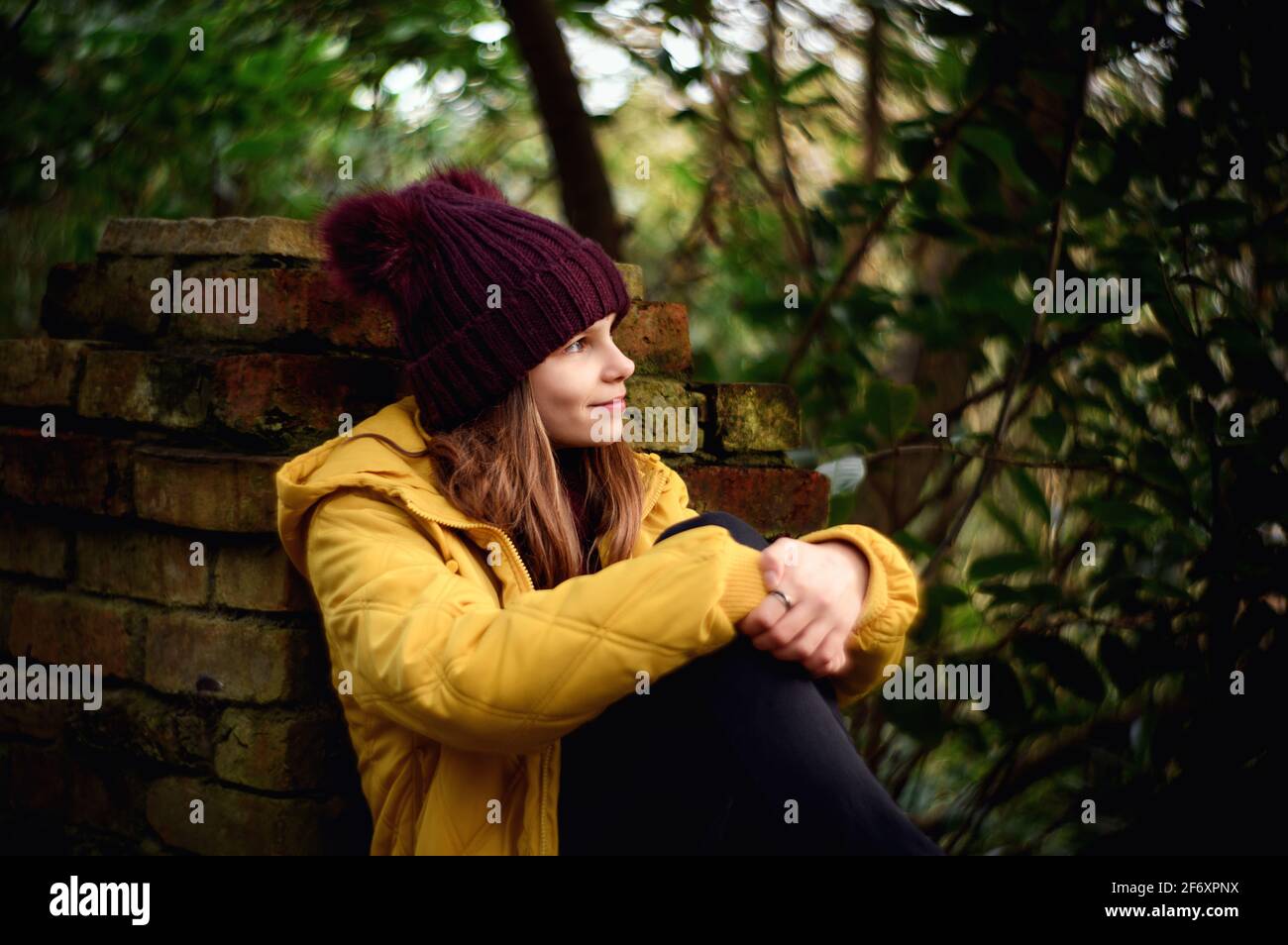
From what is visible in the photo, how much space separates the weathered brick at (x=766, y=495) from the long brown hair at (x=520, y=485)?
1.39 feet

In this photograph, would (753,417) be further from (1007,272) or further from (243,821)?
(243,821)

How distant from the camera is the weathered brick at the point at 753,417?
2379 millimetres

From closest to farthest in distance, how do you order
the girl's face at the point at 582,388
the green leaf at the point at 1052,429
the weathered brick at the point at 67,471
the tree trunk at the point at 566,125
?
1. the girl's face at the point at 582,388
2. the weathered brick at the point at 67,471
3. the green leaf at the point at 1052,429
4. the tree trunk at the point at 566,125

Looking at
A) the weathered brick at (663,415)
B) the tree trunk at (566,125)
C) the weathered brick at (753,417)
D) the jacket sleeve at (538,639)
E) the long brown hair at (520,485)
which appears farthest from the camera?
the tree trunk at (566,125)

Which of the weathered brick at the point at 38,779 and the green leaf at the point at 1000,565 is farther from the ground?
the green leaf at the point at 1000,565

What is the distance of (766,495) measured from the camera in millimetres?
2402

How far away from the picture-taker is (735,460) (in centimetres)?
240

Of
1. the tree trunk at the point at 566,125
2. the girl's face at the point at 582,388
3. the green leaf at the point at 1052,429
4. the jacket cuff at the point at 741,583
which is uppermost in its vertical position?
the tree trunk at the point at 566,125

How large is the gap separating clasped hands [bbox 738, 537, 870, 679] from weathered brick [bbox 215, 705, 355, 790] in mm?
736

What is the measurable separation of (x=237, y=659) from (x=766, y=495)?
3.43ft

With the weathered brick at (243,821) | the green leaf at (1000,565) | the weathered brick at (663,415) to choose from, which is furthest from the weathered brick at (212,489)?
the green leaf at (1000,565)

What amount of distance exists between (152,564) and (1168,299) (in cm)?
190

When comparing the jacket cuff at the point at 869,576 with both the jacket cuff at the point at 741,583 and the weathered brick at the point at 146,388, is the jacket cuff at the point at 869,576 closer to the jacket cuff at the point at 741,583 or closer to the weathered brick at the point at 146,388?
the jacket cuff at the point at 741,583
